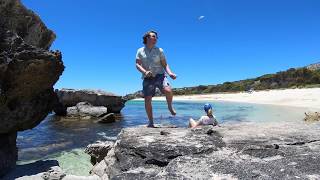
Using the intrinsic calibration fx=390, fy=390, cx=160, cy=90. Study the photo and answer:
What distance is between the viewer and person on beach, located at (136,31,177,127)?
30.6 ft

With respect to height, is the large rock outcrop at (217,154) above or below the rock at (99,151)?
above

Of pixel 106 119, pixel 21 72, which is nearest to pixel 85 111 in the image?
pixel 106 119

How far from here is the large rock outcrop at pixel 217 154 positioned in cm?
602

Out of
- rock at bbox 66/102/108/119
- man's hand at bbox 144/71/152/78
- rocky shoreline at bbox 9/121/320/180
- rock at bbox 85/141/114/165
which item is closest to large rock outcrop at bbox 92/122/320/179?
rocky shoreline at bbox 9/121/320/180

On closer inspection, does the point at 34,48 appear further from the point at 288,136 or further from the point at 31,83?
the point at 288,136

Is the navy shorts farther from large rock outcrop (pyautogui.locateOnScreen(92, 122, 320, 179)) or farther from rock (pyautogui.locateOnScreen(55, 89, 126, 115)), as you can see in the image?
rock (pyautogui.locateOnScreen(55, 89, 126, 115))

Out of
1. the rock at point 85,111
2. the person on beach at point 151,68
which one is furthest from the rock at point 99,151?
the rock at point 85,111

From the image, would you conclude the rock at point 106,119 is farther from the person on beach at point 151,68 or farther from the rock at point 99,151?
the person on beach at point 151,68

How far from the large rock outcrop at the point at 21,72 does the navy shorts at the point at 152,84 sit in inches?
100

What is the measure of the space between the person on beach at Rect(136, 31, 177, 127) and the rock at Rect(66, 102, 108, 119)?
26.6 metres

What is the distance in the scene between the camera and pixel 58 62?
1029cm

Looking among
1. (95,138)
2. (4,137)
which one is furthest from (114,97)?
(4,137)

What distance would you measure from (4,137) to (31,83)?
1.79 meters

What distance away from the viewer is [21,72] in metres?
9.52
